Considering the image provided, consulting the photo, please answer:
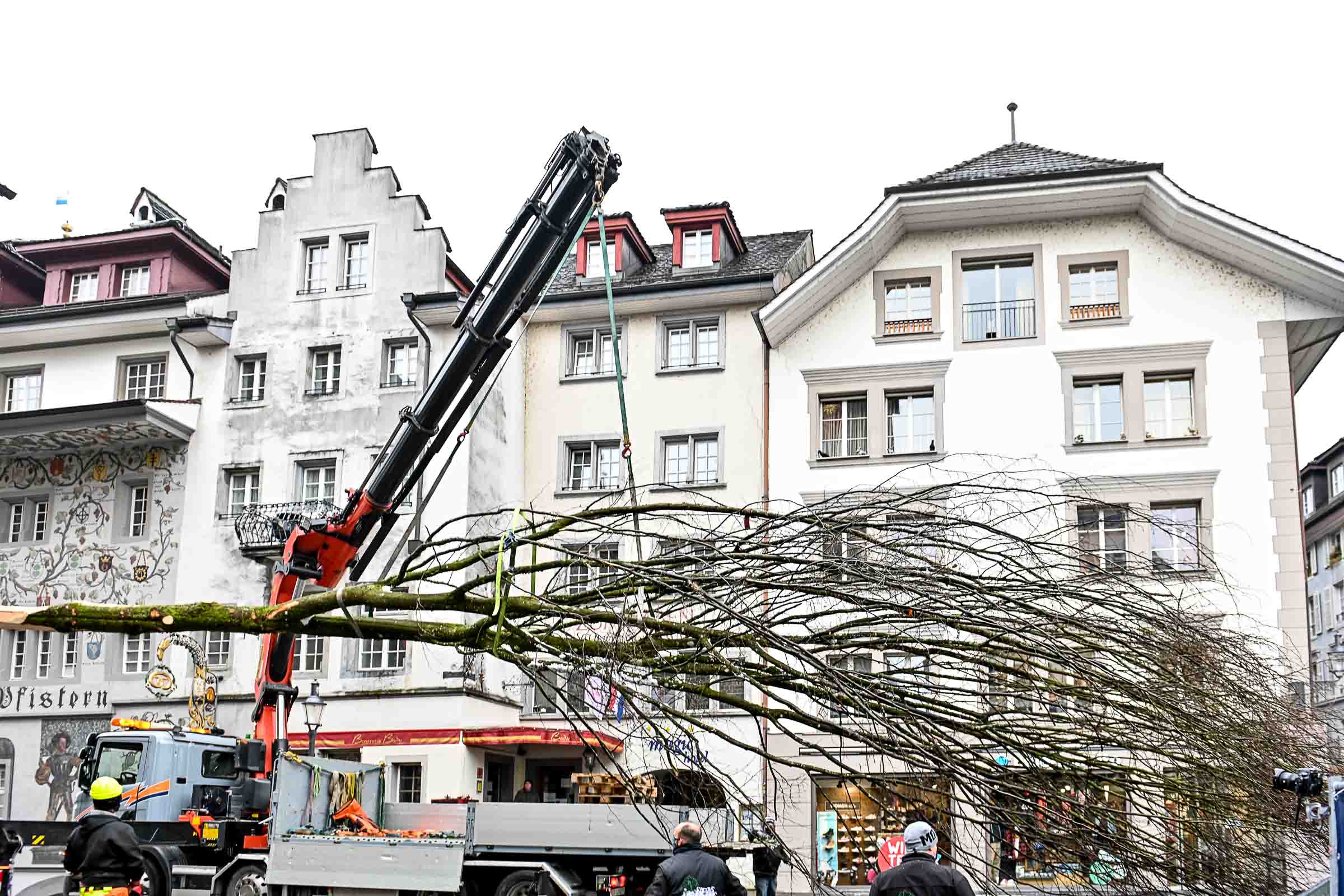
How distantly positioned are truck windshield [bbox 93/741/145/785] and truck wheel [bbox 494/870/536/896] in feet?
18.1

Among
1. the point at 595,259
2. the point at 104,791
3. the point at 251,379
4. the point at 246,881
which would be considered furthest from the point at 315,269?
the point at 104,791

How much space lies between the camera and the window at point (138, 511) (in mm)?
35531

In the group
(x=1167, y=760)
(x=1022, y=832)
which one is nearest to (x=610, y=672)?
(x=1022, y=832)

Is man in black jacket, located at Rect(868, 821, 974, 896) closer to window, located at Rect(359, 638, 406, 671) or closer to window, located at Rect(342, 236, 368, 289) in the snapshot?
window, located at Rect(359, 638, 406, 671)

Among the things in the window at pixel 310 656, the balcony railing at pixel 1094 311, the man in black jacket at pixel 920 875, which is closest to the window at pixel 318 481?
the window at pixel 310 656

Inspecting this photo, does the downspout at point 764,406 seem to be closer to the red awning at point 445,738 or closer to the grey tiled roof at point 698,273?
the grey tiled roof at point 698,273

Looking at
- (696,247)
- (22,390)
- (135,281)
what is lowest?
(22,390)

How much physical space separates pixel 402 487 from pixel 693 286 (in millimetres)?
14575

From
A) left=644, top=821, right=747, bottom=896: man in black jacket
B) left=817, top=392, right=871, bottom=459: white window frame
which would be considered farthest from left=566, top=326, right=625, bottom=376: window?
left=644, top=821, right=747, bottom=896: man in black jacket

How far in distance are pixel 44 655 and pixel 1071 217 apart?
2635cm

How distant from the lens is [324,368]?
116 ft

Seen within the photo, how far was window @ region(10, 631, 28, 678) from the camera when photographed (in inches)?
1391

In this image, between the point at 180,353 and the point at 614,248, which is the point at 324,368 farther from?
the point at 614,248

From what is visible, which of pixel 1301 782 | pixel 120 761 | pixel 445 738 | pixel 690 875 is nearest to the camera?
pixel 1301 782
